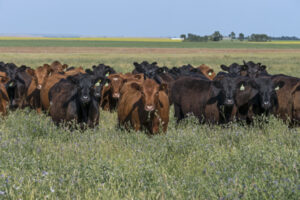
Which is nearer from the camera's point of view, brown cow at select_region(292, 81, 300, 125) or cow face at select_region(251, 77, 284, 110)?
cow face at select_region(251, 77, 284, 110)

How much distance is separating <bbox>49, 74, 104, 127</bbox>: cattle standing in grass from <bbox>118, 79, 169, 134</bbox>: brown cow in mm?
649

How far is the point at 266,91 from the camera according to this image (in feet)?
27.9

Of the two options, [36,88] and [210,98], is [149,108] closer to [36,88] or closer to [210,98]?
[210,98]

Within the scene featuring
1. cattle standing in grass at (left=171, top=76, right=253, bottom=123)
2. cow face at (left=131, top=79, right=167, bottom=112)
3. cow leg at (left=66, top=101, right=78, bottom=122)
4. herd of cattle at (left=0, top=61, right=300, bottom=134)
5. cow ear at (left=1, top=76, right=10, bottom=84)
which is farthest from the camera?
cow ear at (left=1, top=76, right=10, bottom=84)

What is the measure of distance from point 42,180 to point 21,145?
5.93 ft

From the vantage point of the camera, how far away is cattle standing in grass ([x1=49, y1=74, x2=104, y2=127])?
25.2 ft

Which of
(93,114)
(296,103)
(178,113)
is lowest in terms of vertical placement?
(178,113)

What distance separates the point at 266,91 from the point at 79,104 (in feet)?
12.9

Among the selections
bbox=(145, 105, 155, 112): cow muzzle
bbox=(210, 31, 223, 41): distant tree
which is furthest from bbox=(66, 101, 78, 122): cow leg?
bbox=(210, 31, 223, 41): distant tree

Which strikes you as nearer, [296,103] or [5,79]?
[296,103]

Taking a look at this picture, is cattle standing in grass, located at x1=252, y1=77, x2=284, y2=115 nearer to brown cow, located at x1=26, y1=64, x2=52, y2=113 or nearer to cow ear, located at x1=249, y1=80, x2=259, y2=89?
cow ear, located at x1=249, y1=80, x2=259, y2=89

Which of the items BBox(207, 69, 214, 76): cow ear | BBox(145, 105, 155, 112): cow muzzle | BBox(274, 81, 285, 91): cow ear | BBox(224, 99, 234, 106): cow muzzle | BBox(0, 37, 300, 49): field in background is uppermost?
BBox(274, 81, 285, 91): cow ear

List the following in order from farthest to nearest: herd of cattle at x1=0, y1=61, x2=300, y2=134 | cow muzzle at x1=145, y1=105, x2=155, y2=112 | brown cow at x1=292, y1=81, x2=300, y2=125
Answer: brown cow at x1=292, y1=81, x2=300, y2=125
herd of cattle at x1=0, y1=61, x2=300, y2=134
cow muzzle at x1=145, y1=105, x2=155, y2=112

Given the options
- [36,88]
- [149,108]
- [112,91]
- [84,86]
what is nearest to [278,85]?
[149,108]
